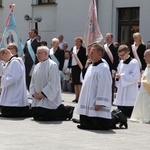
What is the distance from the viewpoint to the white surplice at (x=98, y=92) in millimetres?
11922

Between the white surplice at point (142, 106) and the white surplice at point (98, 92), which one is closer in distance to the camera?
the white surplice at point (98, 92)

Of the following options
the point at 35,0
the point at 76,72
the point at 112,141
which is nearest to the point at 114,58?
the point at 76,72

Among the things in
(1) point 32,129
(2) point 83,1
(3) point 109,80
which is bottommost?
(1) point 32,129

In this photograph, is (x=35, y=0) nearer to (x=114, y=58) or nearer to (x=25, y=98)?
(x=114, y=58)

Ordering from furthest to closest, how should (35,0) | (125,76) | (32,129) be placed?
(35,0), (125,76), (32,129)

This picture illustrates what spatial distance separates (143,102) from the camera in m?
13.8

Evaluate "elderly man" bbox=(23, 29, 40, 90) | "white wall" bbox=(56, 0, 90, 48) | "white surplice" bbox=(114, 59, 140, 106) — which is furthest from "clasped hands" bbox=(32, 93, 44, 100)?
"white wall" bbox=(56, 0, 90, 48)

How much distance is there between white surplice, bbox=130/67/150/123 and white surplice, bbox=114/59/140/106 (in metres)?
0.64

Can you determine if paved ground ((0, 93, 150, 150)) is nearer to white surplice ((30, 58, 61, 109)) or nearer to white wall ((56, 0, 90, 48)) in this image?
white surplice ((30, 58, 61, 109))

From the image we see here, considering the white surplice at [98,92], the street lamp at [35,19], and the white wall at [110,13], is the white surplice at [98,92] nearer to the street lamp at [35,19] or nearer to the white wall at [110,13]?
the white wall at [110,13]

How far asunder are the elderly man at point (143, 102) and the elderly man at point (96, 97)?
1772 millimetres

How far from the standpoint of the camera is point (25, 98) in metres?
14.1

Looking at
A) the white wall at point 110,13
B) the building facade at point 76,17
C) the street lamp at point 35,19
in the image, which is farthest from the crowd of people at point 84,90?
the street lamp at point 35,19

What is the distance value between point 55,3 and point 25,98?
13.2 metres
